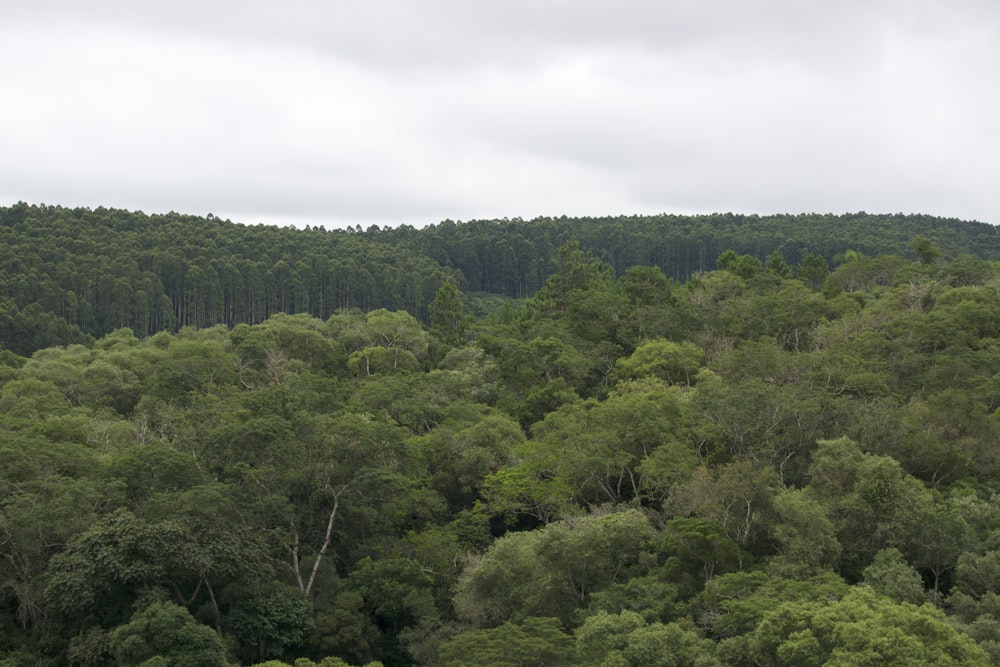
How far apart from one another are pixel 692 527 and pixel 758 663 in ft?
20.6

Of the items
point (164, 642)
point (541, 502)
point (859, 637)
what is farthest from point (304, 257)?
point (859, 637)

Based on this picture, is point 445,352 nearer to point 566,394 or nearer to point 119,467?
point 566,394

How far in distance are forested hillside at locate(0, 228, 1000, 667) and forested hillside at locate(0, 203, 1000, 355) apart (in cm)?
3206

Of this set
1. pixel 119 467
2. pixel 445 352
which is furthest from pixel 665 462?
pixel 445 352

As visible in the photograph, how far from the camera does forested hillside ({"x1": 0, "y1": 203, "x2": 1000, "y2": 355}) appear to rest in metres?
84.7

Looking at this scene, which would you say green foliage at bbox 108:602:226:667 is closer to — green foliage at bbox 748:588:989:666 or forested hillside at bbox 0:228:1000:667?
forested hillside at bbox 0:228:1000:667

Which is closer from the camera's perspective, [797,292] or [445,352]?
[797,292]

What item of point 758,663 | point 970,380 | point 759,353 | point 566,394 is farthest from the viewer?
point 566,394

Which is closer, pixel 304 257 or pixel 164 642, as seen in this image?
pixel 164 642

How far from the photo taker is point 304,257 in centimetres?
10269

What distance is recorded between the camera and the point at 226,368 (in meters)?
47.6

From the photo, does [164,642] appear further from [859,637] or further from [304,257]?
[304,257]

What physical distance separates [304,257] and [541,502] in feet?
250

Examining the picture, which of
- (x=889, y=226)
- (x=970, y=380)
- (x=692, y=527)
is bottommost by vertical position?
(x=692, y=527)
